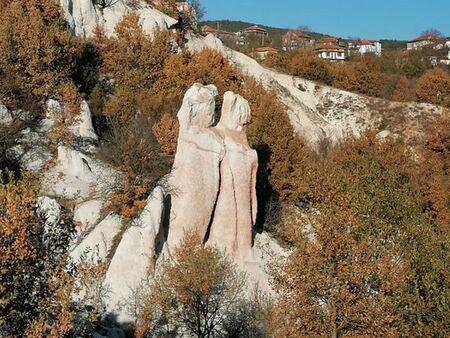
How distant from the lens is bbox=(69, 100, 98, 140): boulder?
1353 inches

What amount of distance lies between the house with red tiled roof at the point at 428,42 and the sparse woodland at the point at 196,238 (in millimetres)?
92026

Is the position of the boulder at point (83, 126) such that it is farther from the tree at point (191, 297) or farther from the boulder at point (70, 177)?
the tree at point (191, 297)

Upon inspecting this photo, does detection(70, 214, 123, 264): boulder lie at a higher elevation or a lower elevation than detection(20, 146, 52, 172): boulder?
lower

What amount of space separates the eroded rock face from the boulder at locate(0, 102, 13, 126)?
1204 centimetres

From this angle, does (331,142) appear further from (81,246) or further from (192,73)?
(81,246)

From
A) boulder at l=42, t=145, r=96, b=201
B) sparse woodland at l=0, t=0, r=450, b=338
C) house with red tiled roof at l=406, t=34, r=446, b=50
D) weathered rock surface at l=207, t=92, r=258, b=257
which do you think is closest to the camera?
sparse woodland at l=0, t=0, r=450, b=338

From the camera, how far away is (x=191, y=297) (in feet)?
73.7

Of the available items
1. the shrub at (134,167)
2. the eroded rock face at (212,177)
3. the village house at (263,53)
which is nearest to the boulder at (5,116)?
the shrub at (134,167)

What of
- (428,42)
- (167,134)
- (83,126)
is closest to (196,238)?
(167,134)

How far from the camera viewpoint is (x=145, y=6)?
197 feet

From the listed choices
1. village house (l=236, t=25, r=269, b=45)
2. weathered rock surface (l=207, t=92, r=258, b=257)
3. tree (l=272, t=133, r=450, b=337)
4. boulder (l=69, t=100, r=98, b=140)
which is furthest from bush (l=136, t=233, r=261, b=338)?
village house (l=236, t=25, r=269, b=45)

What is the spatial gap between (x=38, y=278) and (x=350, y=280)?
30.3 ft

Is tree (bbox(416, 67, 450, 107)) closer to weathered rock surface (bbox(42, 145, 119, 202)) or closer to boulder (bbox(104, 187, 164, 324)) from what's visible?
weathered rock surface (bbox(42, 145, 119, 202))

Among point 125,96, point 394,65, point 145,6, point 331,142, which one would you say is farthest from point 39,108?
point 394,65
